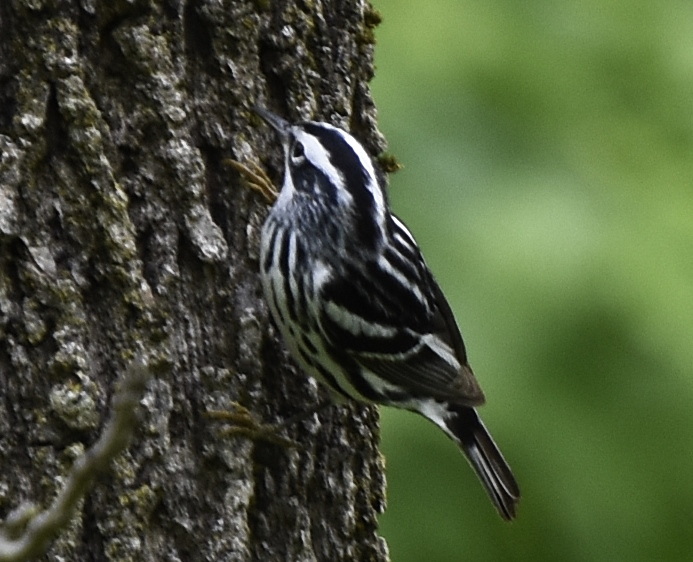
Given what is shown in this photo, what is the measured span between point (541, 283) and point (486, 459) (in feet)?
3.99

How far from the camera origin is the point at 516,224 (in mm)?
4871

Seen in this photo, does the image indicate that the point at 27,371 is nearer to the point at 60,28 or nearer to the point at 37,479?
the point at 37,479

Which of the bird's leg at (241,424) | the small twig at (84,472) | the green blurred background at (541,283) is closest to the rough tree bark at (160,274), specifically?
the bird's leg at (241,424)

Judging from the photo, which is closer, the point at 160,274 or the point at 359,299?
the point at 160,274

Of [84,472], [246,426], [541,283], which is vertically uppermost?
[84,472]

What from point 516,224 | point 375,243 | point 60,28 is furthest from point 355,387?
point 516,224

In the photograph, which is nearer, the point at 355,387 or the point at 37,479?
the point at 37,479

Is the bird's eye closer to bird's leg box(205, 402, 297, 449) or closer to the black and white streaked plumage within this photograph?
the black and white streaked plumage

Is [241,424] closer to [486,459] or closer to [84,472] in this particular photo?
[486,459]

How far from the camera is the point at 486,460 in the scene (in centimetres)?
377

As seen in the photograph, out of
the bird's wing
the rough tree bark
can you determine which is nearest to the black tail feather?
the bird's wing

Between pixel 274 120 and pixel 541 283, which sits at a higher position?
pixel 274 120

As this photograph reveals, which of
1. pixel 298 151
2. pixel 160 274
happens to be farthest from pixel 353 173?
pixel 160 274

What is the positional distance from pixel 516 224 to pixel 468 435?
1257 millimetres
